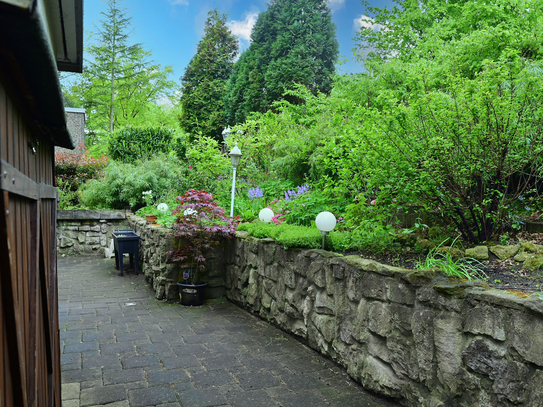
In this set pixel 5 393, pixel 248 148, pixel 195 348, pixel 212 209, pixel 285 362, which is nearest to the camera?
pixel 5 393

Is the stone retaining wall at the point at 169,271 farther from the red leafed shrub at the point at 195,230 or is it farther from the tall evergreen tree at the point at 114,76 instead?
the tall evergreen tree at the point at 114,76

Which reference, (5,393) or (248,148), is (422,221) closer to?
(5,393)

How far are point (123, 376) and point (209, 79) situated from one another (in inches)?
720

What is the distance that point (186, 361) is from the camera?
3627 mm

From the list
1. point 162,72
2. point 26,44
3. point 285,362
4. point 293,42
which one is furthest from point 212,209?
point 162,72

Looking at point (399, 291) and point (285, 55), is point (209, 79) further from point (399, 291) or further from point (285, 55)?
point (399, 291)

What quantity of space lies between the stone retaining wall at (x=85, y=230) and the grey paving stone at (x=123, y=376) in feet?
22.5

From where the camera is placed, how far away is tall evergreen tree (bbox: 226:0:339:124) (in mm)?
14891

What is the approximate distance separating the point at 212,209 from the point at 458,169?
11.3 feet

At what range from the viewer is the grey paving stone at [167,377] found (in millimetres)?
3221

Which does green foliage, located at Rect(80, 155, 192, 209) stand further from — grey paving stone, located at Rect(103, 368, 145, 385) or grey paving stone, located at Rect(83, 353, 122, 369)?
grey paving stone, located at Rect(103, 368, 145, 385)

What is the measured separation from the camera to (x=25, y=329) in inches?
46.2

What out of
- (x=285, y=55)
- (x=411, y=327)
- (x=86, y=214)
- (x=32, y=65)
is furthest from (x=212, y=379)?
(x=285, y=55)

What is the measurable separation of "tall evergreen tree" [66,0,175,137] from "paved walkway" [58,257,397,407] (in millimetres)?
18494
